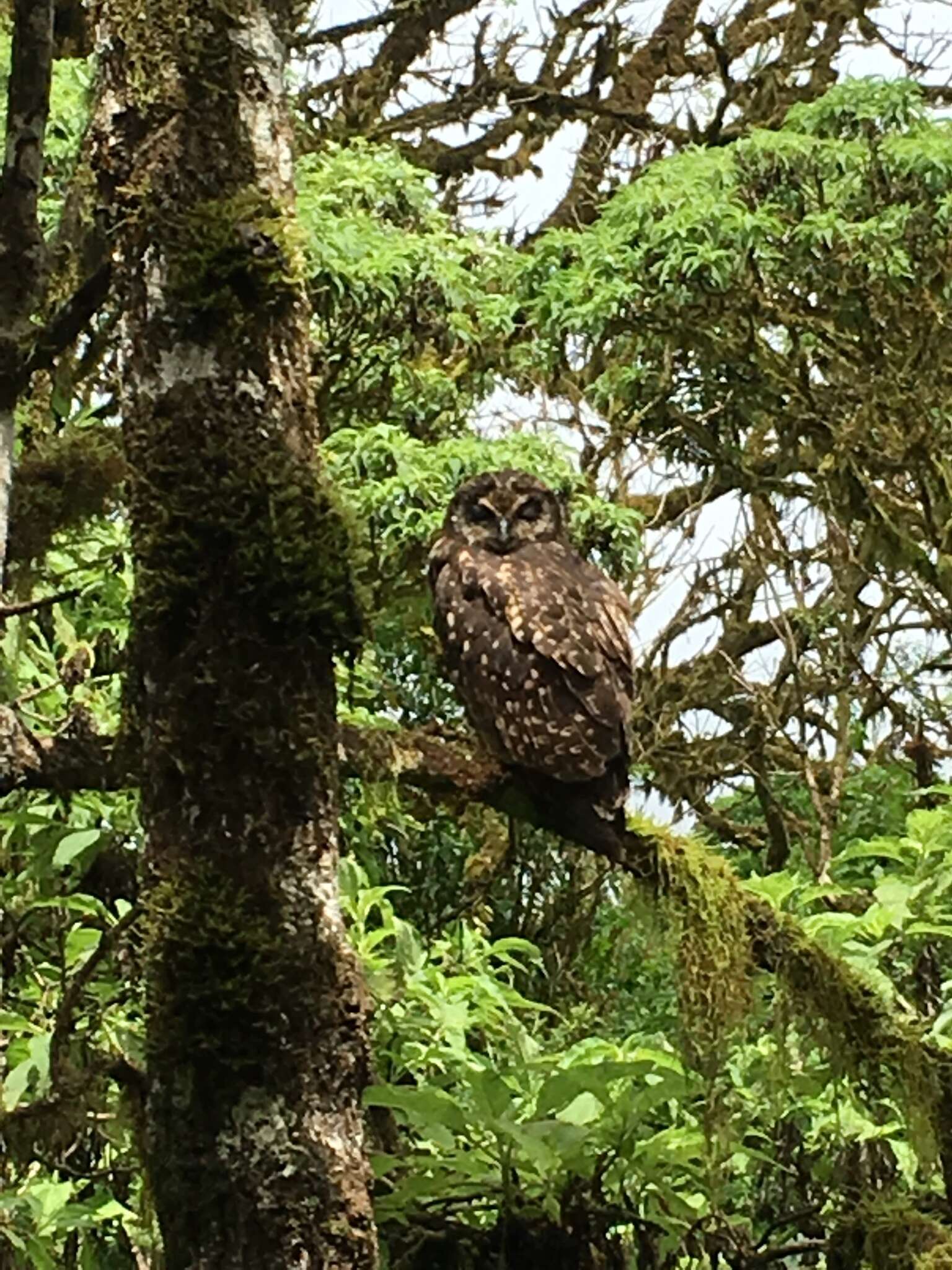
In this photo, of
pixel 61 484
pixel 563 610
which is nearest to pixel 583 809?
pixel 563 610

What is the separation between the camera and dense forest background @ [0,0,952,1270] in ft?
5.33

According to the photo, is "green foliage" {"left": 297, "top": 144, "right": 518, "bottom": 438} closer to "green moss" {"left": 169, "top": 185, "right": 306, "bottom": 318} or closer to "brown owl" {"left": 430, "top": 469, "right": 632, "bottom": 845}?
"brown owl" {"left": 430, "top": 469, "right": 632, "bottom": 845}

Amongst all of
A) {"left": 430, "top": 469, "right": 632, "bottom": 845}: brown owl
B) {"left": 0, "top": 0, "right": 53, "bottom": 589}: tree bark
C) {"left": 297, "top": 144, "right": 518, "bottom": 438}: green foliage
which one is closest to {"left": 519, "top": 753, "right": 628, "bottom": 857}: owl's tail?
{"left": 430, "top": 469, "right": 632, "bottom": 845}: brown owl

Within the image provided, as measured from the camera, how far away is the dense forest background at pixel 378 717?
1624 mm

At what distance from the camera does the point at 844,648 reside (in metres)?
6.23

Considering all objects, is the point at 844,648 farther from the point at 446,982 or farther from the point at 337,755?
the point at 337,755

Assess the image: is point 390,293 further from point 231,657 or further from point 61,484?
point 231,657

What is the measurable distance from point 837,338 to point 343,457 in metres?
1.57

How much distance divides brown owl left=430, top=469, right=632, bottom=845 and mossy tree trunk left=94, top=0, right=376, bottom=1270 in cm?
75

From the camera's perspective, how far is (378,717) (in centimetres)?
388

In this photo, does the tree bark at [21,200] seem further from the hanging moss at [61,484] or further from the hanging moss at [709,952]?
the hanging moss at [709,952]

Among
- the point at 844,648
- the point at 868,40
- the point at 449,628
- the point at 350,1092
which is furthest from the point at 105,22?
the point at 868,40

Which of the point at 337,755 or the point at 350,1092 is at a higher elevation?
the point at 337,755

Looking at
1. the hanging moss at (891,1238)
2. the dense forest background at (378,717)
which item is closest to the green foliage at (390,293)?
the dense forest background at (378,717)
